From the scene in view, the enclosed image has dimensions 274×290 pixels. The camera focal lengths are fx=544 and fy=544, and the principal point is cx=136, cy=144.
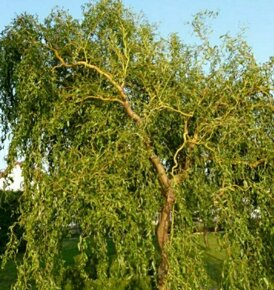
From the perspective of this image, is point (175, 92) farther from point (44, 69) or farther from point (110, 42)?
point (44, 69)

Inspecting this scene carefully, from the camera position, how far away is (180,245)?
5.69 m

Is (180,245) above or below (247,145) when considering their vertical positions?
below

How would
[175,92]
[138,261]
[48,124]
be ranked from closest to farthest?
[138,261]
[48,124]
[175,92]

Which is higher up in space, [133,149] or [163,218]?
[133,149]

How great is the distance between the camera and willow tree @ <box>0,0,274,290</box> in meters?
5.72

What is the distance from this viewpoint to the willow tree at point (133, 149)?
18.8 feet

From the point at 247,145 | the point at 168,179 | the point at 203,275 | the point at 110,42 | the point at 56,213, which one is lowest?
the point at 203,275

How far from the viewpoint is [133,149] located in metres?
6.00

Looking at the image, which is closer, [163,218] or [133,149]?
[133,149]

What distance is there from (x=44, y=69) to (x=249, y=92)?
8.49 ft

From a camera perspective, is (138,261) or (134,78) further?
(134,78)

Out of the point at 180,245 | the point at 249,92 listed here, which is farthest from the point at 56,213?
the point at 249,92

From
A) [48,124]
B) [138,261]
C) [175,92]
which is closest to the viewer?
[138,261]

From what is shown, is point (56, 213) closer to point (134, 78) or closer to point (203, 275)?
point (203, 275)
